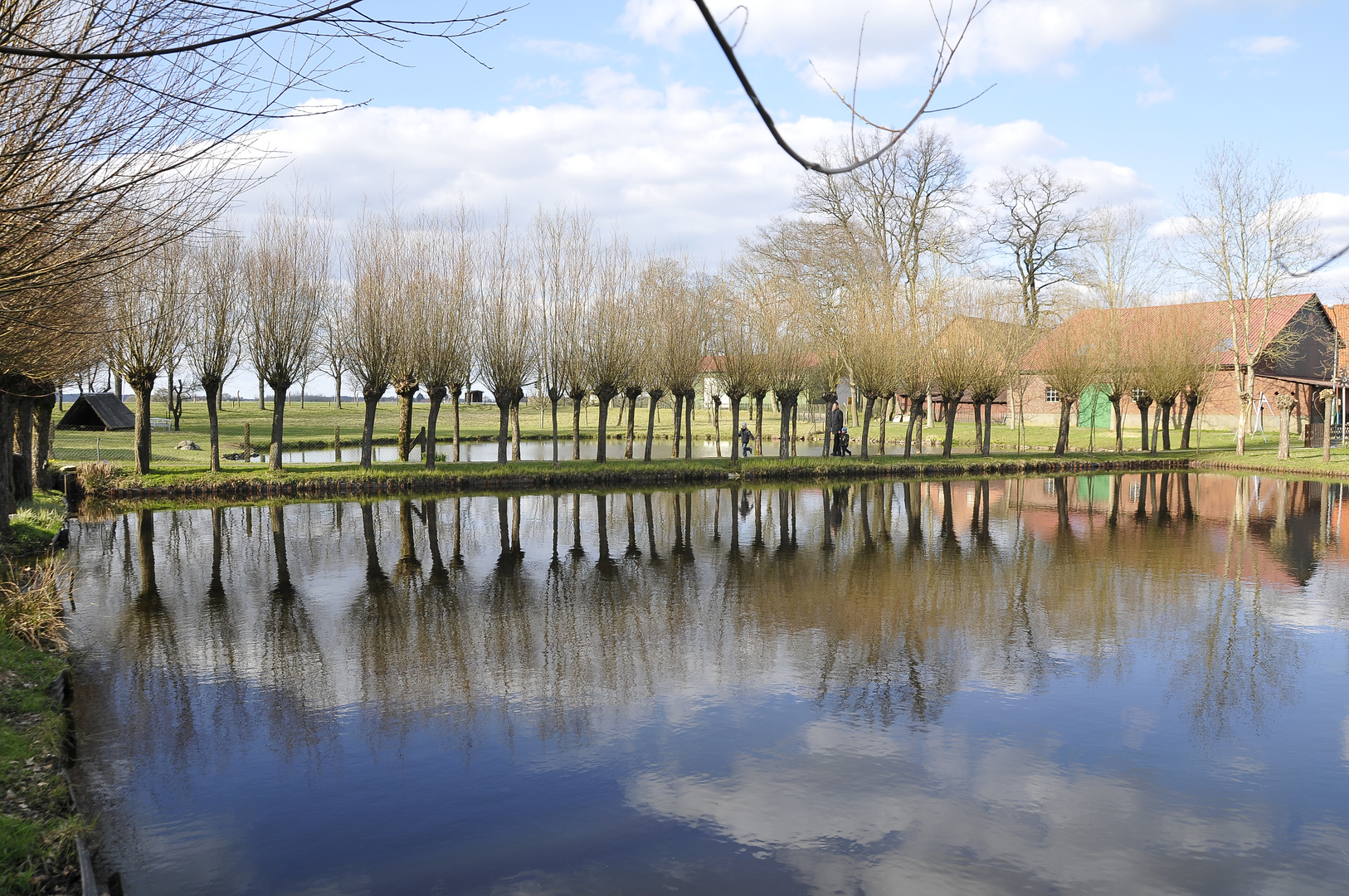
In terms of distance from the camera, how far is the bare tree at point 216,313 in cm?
2486

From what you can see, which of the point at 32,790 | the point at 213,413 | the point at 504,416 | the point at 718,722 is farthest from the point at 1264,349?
the point at 32,790

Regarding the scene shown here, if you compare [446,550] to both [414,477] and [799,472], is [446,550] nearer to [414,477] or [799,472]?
[414,477]

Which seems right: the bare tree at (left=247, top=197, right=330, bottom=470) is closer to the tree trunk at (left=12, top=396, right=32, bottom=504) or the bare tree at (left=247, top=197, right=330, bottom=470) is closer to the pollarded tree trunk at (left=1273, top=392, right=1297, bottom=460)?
the tree trunk at (left=12, top=396, right=32, bottom=504)

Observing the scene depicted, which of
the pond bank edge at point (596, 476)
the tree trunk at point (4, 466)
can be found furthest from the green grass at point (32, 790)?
the pond bank edge at point (596, 476)

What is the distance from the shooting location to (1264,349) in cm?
3766

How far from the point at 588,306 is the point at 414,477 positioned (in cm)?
858

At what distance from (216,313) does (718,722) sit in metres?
23.2

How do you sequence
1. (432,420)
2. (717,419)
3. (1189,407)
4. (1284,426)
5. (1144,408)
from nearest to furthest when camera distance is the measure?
(432,420) → (1284,426) → (1189,407) → (717,419) → (1144,408)

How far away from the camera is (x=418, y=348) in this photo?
27.4 meters

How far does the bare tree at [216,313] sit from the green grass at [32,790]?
18.9m

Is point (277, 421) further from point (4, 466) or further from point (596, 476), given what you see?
point (4, 466)

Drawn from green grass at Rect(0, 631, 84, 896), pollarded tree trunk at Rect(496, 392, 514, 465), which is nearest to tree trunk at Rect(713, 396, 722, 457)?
pollarded tree trunk at Rect(496, 392, 514, 465)

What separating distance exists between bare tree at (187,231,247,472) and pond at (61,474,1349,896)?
11.9m

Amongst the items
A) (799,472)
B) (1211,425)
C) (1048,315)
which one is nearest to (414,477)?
(799,472)
